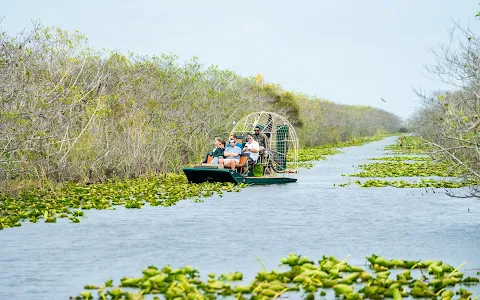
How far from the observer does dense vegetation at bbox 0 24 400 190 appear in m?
18.8

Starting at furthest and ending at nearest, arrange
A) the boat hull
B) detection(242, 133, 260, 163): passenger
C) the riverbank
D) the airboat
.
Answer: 1. detection(242, 133, 260, 163): passenger
2. the airboat
3. the boat hull
4. the riverbank

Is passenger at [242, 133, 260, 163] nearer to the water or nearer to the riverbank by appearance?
the riverbank

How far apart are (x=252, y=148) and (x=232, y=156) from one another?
0.68 metres

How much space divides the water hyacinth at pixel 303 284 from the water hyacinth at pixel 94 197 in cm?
615

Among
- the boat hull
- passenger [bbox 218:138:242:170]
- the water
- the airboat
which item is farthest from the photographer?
passenger [bbox 218:138:242:170]

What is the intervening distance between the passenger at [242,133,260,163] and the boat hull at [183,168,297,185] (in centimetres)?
68

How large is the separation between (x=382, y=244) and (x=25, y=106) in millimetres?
11194

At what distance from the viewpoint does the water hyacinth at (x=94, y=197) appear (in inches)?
611

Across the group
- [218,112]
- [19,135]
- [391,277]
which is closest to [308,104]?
[218,112]

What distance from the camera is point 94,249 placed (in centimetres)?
1152

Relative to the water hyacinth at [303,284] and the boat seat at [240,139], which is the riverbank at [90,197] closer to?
the boat seat at [240,139]

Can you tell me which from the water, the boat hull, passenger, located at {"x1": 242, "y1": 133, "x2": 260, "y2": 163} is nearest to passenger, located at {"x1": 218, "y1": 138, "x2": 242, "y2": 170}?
passenger, located at {"x1": 242, "y1": 133, "x2": 260, "y2": 163}

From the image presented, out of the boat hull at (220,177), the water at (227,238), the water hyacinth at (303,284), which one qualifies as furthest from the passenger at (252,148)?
the water hyacinth at (303,284)

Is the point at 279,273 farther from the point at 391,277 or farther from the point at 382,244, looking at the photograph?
the point at 382,244
